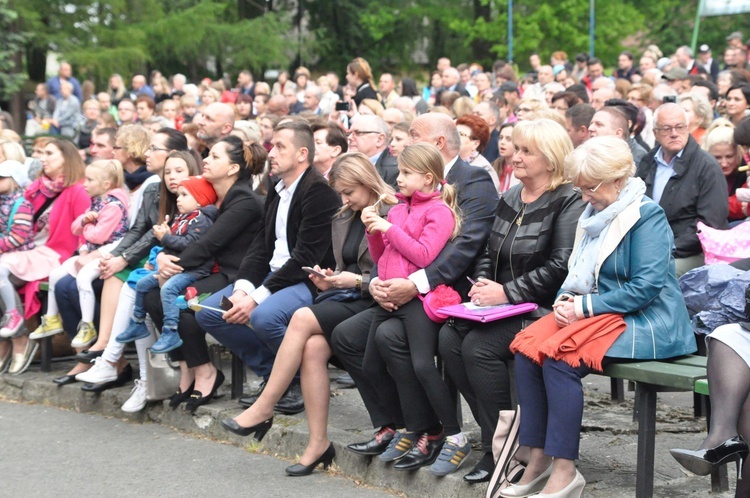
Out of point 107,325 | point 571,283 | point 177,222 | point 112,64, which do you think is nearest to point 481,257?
point 571,283

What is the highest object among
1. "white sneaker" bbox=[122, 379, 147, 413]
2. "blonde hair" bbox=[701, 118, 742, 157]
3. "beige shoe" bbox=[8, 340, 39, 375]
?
"blonde hair" bbox=[701, 118, 742, 157]

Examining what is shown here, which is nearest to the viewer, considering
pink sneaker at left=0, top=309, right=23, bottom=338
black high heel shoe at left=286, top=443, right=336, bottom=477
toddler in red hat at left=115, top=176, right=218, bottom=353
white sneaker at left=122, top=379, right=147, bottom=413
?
black high heel shoe at left=286, top=443, right=336, bottom=477

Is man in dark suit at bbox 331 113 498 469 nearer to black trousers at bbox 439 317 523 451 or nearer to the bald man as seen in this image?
black trousers at bbox 439 317 523 451

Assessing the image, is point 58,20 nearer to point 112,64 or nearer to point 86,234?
point 112,64

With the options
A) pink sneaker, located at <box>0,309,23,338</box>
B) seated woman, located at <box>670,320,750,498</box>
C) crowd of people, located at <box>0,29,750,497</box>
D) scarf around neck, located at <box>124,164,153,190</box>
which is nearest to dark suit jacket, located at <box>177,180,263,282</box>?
crowd of people, located at <box>0,29,750,497</box>

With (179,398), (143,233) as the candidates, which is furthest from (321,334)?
(143,233)

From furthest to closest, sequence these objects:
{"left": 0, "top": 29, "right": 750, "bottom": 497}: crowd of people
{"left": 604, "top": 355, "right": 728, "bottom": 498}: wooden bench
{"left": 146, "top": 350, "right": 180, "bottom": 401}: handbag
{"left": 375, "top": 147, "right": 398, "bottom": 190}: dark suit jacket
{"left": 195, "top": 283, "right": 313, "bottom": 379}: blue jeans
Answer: {"left": 375, "top": 147, "right": 398, "bottom": 190}: dark suit jacket < {"left": 146, "top": 350, "right": 180, "bottom": 401}: handbag < {"left": 195, "top": 283, "right": 313, "bottom": 379}: blue jeans < {"left": 0, "top": 29, "right": 750, "bottom": 497}: crowd of people < {"left": 604, "top": 355, "right": 728, "bottom": 498}: wooden bench

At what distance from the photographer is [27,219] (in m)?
8.54

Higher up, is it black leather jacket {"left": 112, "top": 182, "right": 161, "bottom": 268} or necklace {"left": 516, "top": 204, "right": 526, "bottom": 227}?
necklace {"left": 516, "top": 204, "right": 526, "bottom": 227}

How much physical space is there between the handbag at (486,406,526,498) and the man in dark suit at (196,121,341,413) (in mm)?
1790

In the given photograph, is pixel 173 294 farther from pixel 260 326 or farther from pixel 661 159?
pixel 661 159

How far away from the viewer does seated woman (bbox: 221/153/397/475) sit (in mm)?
5852

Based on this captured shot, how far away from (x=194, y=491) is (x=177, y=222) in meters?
2.32

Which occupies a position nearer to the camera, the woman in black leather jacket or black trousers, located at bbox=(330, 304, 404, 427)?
the woman in black leather jacket
